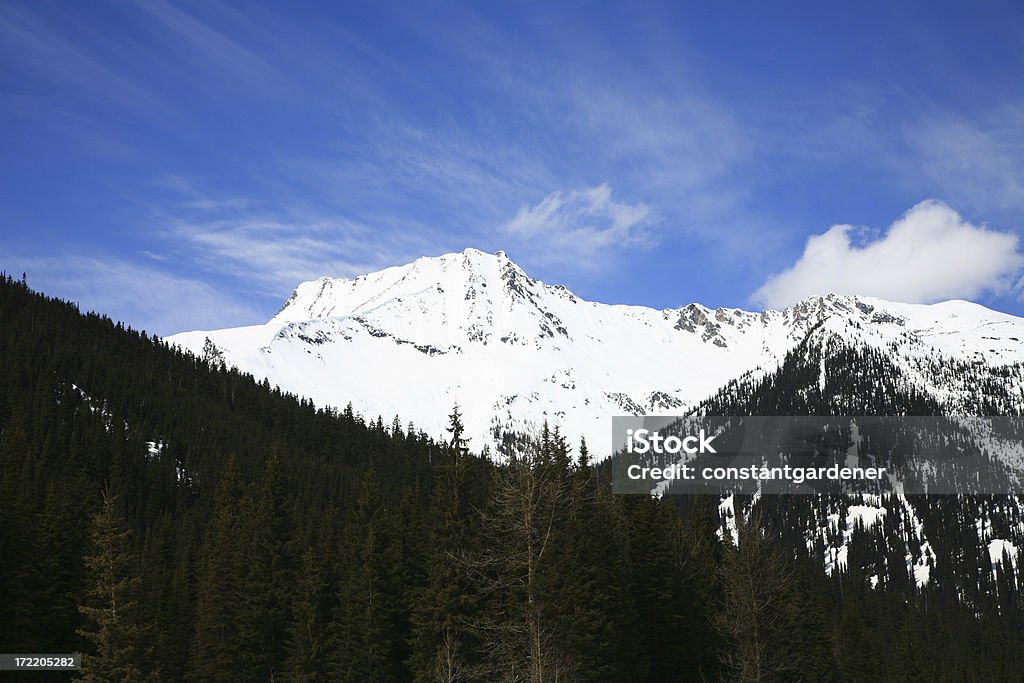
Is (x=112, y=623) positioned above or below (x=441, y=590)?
below

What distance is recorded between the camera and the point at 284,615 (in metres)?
47.0

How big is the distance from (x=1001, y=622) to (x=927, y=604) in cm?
1388

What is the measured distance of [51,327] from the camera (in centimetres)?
18312

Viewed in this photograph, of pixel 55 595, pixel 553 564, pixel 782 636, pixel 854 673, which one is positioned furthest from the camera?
pixel 854 673

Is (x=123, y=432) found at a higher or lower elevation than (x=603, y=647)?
higher

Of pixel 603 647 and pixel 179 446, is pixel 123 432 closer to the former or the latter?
pixel 179 446

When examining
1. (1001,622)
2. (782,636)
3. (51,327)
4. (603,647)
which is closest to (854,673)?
(782,636)

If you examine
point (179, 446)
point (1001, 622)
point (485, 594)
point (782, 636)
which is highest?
point (179, 446)

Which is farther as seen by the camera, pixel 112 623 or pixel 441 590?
pixel 441 590

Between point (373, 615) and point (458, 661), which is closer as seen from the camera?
point (458, 661)

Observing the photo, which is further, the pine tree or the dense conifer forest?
the pine tree

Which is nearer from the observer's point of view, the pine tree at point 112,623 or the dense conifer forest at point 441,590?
the dense conifer forest at point 441,590

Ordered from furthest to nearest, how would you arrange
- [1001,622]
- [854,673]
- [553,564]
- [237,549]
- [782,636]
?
[1001,622] → [854,673] → [237,549] → [782,636] → [553,564]

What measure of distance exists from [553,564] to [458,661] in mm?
6089
